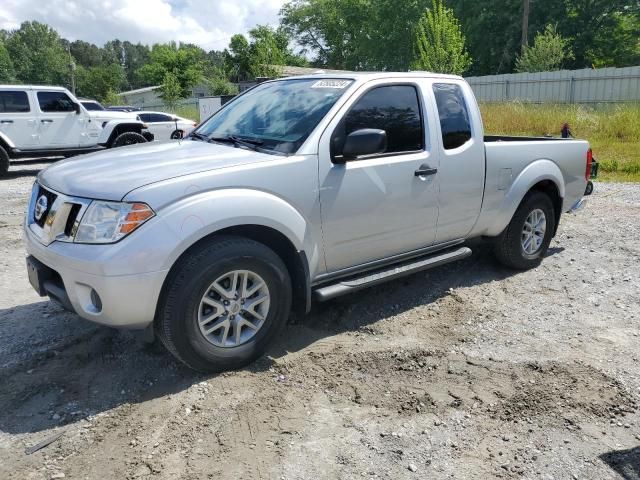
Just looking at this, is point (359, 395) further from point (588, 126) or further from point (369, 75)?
point (588, 126)

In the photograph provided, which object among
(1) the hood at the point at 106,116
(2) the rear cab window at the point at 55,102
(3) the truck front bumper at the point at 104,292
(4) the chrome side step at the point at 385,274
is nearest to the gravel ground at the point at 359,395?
(4) the chrome side step at the point at 385,274

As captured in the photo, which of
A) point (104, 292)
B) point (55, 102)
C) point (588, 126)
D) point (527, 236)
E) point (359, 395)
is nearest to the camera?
point (104, 292)

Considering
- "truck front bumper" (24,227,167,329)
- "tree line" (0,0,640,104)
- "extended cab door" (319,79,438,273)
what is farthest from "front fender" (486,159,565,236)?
"tree line" (0,0,640,104)

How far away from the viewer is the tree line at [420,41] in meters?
29.8

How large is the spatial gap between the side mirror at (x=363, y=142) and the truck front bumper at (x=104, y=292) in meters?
1.46

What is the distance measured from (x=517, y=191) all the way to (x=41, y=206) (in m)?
3.97

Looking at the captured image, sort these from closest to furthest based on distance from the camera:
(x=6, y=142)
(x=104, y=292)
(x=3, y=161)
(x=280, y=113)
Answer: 1. (x=104, y=292)
2. (x=280, y=113)
3. (x=3, y=161)
4. (x=6, y=142)

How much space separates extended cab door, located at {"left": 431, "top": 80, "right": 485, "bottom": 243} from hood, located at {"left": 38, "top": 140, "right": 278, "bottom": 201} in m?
1.61

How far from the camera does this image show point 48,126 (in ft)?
44.4

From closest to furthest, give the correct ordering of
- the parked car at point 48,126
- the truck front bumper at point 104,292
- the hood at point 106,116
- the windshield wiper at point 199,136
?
the truck front bumper at point 104,292 < the windshield wiper at point 199,136 < the parked car at point 48,126 < the hood at point 106,116

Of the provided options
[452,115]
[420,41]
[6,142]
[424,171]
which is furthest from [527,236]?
[420,41]

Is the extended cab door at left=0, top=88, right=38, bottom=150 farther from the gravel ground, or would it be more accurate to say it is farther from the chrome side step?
the chrome side step

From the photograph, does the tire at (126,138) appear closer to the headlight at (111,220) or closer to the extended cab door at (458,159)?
the extended cab door at (458,159)

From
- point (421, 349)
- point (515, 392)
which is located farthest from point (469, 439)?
point (421, 349)
